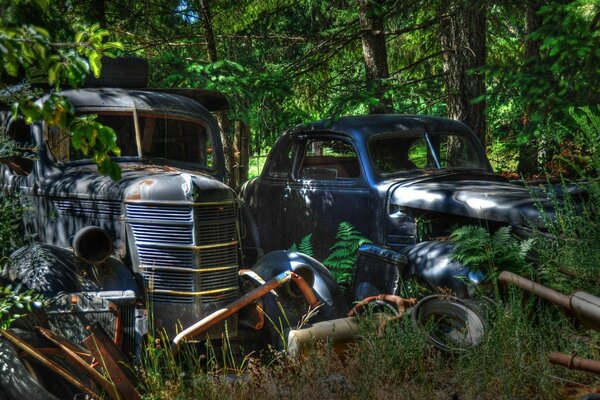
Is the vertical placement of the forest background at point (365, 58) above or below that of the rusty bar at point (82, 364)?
above

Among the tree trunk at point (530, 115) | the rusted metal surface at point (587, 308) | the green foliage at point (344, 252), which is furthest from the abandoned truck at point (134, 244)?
the tree trunk at point (530, 115)

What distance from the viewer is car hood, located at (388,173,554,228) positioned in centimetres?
614

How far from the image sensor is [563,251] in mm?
5117

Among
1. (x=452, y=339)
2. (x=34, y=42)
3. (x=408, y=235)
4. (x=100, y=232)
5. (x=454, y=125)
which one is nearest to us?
(x=34, y=42)

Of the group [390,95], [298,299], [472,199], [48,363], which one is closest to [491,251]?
[472,199]

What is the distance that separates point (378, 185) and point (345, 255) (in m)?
0.85

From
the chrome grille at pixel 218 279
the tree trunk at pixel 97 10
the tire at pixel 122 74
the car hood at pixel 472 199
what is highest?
the tree trunk at pixel 97 10

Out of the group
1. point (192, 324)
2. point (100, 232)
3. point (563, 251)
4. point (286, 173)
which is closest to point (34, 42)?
point (100, 232)

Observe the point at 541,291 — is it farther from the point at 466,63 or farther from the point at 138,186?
the point at 466,63

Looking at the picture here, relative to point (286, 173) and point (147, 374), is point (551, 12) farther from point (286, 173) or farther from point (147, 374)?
point (147, 374)

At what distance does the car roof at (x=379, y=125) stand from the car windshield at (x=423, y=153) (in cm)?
7

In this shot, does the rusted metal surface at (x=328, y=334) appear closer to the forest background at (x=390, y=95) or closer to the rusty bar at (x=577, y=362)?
the forest background at (x=390, y=95)

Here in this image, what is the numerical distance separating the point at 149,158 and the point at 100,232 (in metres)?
1.44

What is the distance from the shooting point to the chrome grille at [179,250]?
566 centimetres
